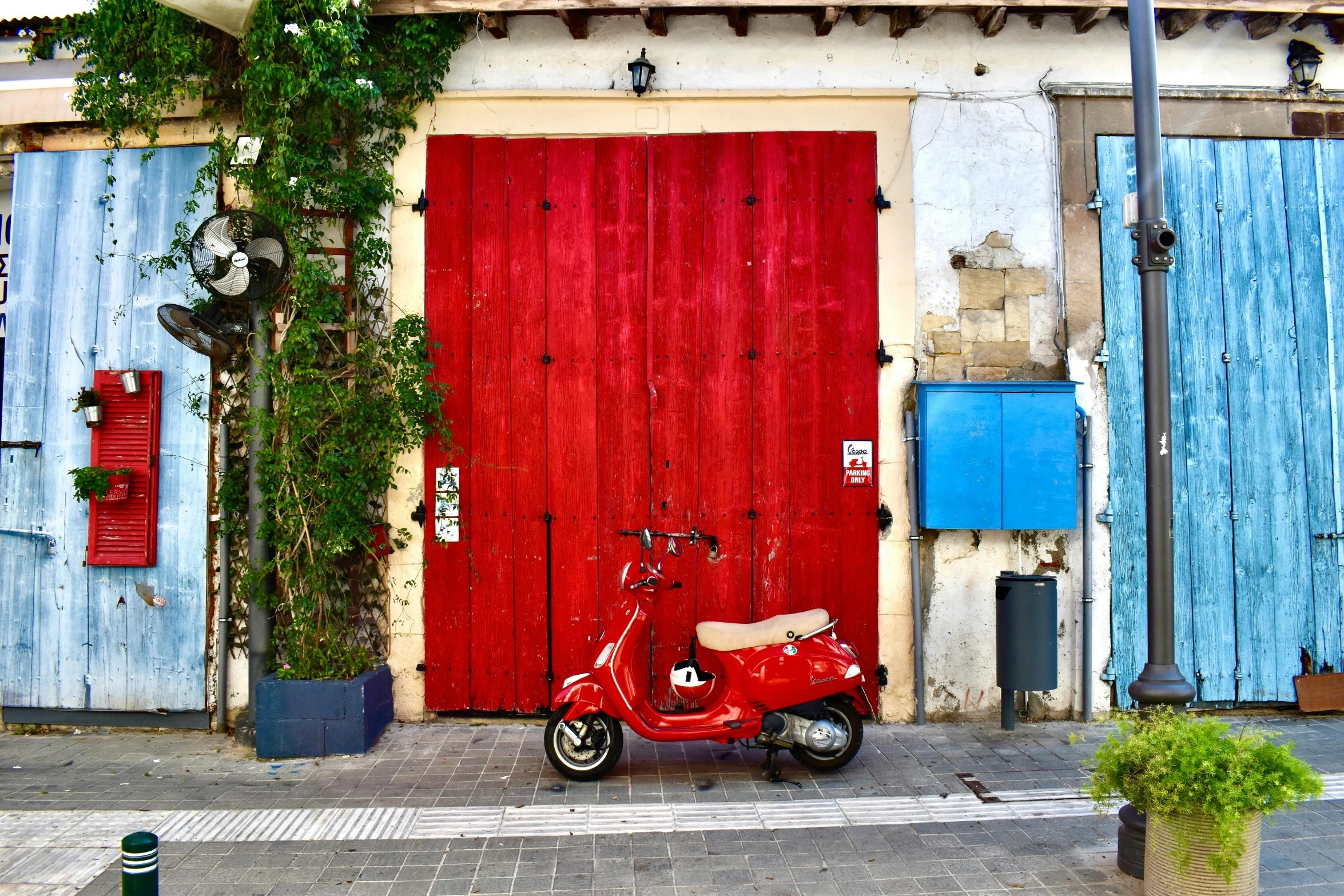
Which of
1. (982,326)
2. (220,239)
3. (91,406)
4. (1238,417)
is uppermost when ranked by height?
(220,239)

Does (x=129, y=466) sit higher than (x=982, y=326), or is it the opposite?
(x=982, y=326)

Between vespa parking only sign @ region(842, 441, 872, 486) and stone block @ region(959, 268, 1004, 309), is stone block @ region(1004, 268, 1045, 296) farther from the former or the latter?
vespa parking only sign @ region(842, 441, 872, 486)

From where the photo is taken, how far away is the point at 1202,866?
3.40 m

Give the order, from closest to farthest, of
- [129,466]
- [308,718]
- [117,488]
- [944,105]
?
1. [308,718]
2. [117,488]
3. [129,466]
4. [944,105]

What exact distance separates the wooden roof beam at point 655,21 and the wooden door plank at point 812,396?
1325mm

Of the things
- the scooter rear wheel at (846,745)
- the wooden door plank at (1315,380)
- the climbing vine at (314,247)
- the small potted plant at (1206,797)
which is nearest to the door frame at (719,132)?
the climbing vine at (314,247)

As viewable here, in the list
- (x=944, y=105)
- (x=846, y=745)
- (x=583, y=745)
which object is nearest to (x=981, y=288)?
(x=944, y=105)

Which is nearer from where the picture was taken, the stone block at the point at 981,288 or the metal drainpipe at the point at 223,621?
the metal drainpipe at the point at 223,621

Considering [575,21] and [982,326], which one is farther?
[982,326]

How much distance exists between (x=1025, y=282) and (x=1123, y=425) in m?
1.29

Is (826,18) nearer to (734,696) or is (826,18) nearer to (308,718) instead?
(734,696)

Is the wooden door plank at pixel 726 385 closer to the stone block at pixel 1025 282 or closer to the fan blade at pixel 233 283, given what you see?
the stone block at pixel 1025 282

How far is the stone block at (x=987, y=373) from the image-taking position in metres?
6.21

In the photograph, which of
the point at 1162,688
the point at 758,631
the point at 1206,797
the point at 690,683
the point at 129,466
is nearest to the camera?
the point at 1206,797
